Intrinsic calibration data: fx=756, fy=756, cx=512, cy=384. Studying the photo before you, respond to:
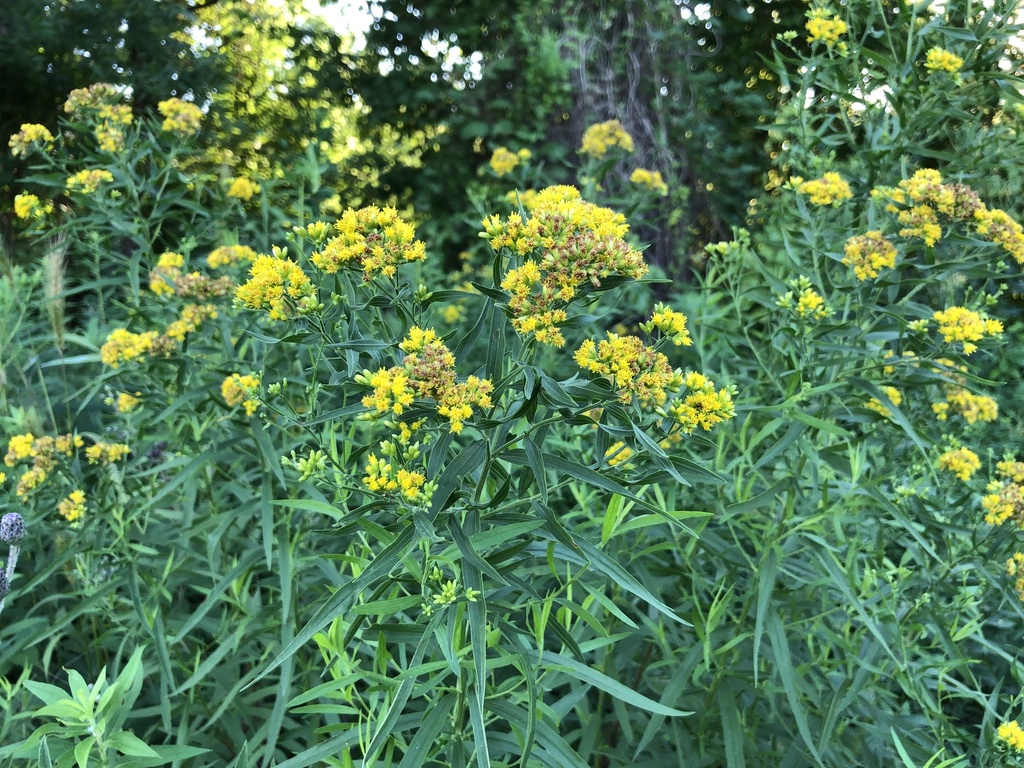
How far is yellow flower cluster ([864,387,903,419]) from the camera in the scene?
6.23ft

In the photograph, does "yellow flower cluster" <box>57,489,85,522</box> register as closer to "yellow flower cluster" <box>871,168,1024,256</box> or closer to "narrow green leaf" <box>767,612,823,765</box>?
"narrow green leaf" <box>767,612,823,765</box>

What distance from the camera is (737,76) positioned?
6.21 meters

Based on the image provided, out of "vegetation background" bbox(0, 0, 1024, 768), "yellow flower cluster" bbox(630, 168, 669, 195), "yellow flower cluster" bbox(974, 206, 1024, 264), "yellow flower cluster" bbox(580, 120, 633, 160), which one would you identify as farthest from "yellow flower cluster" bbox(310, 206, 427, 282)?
"yellow flower cluster" bbox(580, 120, 633, 160)

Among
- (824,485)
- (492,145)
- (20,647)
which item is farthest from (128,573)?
(492,145)

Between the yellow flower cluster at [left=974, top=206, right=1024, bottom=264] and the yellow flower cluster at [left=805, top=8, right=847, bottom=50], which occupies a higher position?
the yellow flower cluster at [left=805, top=8, right=847, bottom=50]

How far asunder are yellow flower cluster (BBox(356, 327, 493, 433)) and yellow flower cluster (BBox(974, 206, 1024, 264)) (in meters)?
1.49

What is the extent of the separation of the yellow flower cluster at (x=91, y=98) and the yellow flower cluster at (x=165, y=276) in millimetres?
725

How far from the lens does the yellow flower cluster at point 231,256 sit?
241cm

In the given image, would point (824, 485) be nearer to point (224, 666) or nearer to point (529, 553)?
point (529, 553)

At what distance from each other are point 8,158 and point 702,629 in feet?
23.1

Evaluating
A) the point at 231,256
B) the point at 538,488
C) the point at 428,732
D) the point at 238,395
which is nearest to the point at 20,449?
the point at 238,395

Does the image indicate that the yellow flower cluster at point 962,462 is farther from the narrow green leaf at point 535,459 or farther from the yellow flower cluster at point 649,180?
the yellow flower cluster at point 649,180

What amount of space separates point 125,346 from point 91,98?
1152mm

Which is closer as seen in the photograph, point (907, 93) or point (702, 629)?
point (702, 629)
